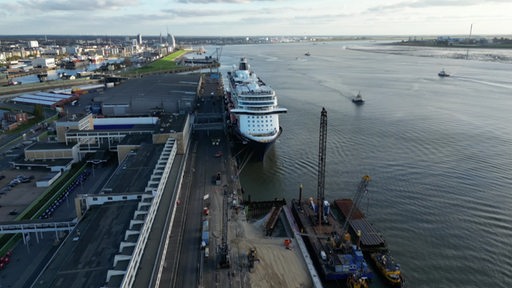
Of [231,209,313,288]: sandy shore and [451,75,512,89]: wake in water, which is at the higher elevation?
[451,75,512,89]: wake in water

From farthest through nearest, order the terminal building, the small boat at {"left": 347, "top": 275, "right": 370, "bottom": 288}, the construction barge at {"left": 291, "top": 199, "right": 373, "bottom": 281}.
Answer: the construction barge at {"left": 291, "top": 199, "right": 373, "bottom": 281}, the small boat at {"left": 347, "top": 275, "right": 370, "bottom": 288}, the terminal building

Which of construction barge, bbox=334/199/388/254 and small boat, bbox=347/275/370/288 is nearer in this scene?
small boat, bbox=347/275/370/288

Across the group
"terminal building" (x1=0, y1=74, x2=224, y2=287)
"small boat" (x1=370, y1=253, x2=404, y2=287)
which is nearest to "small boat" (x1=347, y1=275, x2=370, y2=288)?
"small boat" (x1=370, y1=253, x2=404, y2=287)

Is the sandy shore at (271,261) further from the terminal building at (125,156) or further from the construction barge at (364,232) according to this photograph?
the terminal building at (125,156)

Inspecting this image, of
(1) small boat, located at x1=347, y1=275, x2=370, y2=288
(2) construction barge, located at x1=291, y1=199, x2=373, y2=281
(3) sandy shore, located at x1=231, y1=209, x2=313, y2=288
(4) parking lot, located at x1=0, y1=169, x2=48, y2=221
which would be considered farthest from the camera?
(4) parking lot, located at x1=0, y1=169, x2=48, y2=221

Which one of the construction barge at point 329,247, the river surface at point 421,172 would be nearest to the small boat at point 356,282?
the construction barge at point 329,247

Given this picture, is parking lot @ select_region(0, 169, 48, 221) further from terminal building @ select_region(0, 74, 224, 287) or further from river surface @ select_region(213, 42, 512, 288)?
river surface @ select_region(213, 42, 512, 288)

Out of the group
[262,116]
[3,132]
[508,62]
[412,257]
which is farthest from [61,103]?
[508,62]

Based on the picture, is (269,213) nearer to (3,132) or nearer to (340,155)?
(340,155)

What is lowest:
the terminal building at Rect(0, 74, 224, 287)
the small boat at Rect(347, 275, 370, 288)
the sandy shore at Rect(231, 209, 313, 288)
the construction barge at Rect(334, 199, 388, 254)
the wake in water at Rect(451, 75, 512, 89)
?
the small boat at Rect(347, 275, 370, 288)
